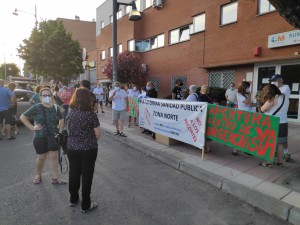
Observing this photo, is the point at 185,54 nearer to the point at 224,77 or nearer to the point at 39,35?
the point at 224,77

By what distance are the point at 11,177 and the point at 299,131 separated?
27.1 feet

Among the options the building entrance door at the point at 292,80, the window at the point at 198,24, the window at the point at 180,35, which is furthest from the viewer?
the window at the point at 180,35

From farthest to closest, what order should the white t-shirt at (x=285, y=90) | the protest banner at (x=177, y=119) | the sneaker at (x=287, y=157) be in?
the protest banner at (x=177, y=119), the sneaker at (x=287, y=157), the white t-shirt at (x=285, y=90)

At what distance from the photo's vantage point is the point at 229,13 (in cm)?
1149

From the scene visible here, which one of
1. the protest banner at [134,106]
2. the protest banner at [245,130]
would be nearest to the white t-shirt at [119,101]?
the protest banner at [134,106]

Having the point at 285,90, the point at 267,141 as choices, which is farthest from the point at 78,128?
the point at 285,90

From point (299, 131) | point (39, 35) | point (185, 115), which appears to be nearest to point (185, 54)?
point (299, 131)

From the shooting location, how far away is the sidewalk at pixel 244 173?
11.4 feet

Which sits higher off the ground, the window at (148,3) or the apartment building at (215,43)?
the window at (148,3)

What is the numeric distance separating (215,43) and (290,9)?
921 centimetres

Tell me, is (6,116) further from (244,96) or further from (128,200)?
(244,96)

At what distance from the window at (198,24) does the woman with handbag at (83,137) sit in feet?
Answer: 37.1

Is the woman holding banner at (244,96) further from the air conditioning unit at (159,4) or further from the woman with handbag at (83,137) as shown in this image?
the air conditioning unit at (159,4)

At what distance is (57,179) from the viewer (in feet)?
14.3
